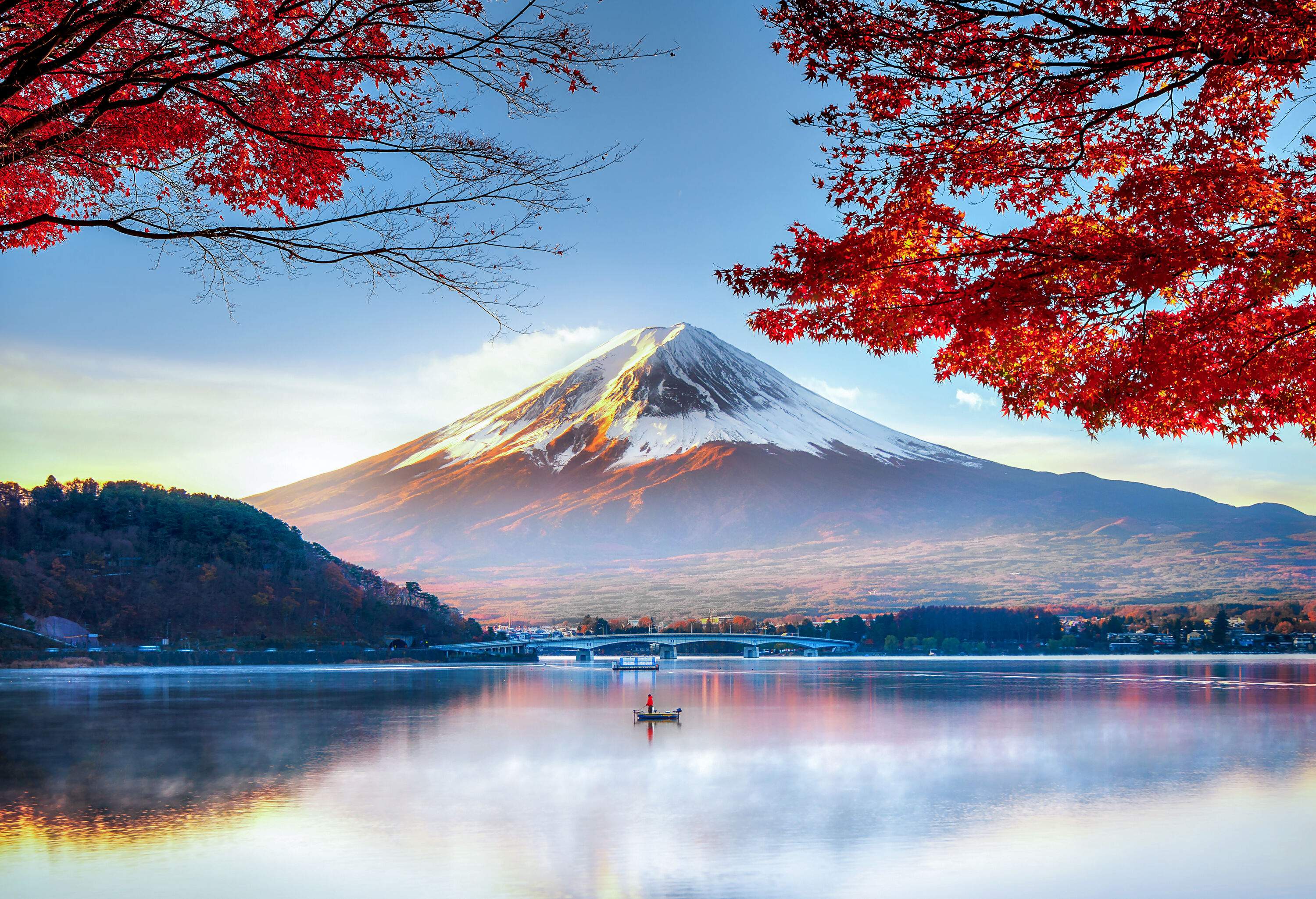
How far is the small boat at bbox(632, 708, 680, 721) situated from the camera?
35281 millimetres

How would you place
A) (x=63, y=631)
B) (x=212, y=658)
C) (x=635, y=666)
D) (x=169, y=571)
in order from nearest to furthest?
1. (x=212, y=658)
2. (x=63, y=631)
3. (x=635, y=666)
4. (x=169, y=571)

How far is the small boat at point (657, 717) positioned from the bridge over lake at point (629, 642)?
7088 cm

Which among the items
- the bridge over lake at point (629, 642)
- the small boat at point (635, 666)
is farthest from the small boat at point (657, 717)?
the bridge over lake at point (629, 642)

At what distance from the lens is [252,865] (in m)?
12.9

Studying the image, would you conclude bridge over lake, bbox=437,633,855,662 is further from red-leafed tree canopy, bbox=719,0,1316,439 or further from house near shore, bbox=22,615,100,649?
red-leafed tree canopy, bbox=719,0,1316,439

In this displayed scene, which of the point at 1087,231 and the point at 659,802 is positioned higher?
the point at 1087,231

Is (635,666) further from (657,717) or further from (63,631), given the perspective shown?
(657,717)

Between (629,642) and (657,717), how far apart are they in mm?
74666

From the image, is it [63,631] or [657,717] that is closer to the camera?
[657,717]

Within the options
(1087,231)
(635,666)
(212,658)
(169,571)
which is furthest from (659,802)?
(169,571)

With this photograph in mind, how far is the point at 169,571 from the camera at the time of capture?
10244 cm

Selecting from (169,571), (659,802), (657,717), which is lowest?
(657,717)

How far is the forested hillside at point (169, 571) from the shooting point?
9825 centimetres

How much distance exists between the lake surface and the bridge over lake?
68.4 meters
